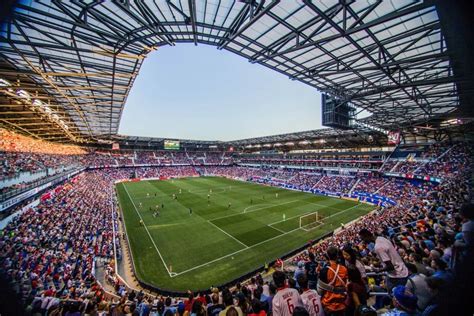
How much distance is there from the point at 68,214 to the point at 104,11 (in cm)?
1905

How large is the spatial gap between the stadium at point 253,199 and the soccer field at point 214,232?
0.56ft

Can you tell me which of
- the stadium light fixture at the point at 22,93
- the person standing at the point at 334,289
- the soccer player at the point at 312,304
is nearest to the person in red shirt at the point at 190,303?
the soccer player at the point at 312,304

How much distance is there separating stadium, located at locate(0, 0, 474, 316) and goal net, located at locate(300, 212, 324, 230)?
244 mm

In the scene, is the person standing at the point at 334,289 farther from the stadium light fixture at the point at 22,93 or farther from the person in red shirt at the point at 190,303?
the stadium light fixture at the point at 22,93

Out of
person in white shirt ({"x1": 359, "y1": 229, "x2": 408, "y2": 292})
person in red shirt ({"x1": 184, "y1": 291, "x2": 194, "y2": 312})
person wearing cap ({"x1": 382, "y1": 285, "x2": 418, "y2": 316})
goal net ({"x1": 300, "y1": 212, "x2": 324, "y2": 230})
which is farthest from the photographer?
goal net ({"x1": 300, "y1": 212, "x2": 324, "y2": 230})

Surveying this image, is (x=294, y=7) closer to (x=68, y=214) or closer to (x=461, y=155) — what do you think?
(x=68, y=214)

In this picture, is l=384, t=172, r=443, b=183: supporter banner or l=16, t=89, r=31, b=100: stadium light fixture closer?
l=16, t=89, r=31, b=100: stadium light fixture

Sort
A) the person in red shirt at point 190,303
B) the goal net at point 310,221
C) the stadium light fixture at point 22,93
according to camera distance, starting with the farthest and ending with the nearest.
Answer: the goal net at point 310,221, the stadium light fixture at point 22,93, the person in red shirt at point 190,303

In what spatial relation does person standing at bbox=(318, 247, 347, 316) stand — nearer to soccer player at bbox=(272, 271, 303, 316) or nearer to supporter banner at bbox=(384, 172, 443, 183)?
soccer player at bbox=(272, 271, 303, 316)

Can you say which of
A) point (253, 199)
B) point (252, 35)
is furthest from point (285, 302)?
point (253, 199)

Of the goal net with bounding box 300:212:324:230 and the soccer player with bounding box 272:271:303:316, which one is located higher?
the soccer player with bounding box 272:271:303:316

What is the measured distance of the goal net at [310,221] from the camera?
24.0 m

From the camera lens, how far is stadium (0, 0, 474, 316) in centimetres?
410

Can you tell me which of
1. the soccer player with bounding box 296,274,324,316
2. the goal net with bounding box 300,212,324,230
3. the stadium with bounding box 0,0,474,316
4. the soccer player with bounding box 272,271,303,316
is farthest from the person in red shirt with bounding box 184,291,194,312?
the goal net with bounding box 300,212,324,230
